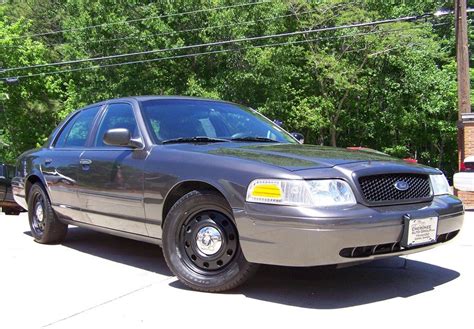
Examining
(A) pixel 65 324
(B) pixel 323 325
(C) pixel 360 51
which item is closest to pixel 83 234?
(A) pixel 65 324

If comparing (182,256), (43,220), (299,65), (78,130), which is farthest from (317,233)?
(299,65)

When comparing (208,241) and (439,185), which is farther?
(439,185)

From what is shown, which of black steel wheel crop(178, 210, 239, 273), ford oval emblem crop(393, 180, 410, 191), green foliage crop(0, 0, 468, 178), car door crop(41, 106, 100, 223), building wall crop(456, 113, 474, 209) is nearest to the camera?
ford oval emblem crop(393, 180, 410, 191)

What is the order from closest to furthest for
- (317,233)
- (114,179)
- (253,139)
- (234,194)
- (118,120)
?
(317,233)
(234,194)
(114,179)
(253,139)
(118,120)

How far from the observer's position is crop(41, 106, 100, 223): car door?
5.74 metres

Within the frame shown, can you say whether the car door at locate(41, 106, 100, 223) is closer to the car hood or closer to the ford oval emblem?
the car hood

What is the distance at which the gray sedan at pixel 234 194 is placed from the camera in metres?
3.74

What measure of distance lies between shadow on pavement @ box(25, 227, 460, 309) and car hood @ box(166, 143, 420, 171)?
983 millimetres

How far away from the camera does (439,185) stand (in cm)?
459

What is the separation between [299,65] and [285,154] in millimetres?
24307

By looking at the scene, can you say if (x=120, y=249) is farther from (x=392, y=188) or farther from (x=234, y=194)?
(x=392, y=188)

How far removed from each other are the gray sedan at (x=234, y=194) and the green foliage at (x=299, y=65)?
1871cm

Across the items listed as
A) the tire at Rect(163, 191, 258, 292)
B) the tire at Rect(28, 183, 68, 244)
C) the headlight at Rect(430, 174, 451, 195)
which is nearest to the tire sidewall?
the tire at Rect(163, 191, 258, 292)

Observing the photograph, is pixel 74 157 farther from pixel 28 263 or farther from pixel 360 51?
pixel 360 51
